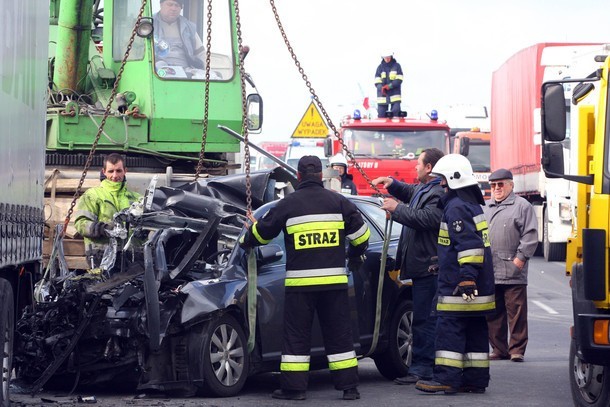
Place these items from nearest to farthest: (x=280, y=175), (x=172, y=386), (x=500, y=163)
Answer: (x=172, y=386)
(x=280, y=175)
(x=500, y=163)

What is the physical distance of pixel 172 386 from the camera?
9.80 m

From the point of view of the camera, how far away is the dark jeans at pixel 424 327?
10984 mm

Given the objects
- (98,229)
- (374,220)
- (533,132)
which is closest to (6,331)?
(98,229)

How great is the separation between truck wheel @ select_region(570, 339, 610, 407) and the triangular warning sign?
1792cm

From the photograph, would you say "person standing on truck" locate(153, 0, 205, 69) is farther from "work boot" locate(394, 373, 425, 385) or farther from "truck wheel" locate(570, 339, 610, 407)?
"truck wheel" locate(570, 339, 610, 407)

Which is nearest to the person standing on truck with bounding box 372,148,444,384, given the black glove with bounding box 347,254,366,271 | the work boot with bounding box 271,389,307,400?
the black glove with bounding box 347,254,366,271

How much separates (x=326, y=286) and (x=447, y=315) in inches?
42.4

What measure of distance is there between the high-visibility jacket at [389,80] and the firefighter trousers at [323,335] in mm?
16401

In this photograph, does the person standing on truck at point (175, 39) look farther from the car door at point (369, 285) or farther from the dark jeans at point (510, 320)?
the dark jeans at point (510, 320)

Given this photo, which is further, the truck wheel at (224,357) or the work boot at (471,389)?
the work boot at (471,389)

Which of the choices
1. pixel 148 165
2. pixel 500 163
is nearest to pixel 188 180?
pixel 148 165

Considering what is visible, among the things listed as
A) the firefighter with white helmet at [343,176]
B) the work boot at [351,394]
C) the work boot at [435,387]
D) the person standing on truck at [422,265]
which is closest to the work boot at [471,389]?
the work boot at [435,387]

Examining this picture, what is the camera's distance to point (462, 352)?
34.2 ft

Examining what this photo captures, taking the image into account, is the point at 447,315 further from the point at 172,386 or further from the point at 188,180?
the point at 188,180
